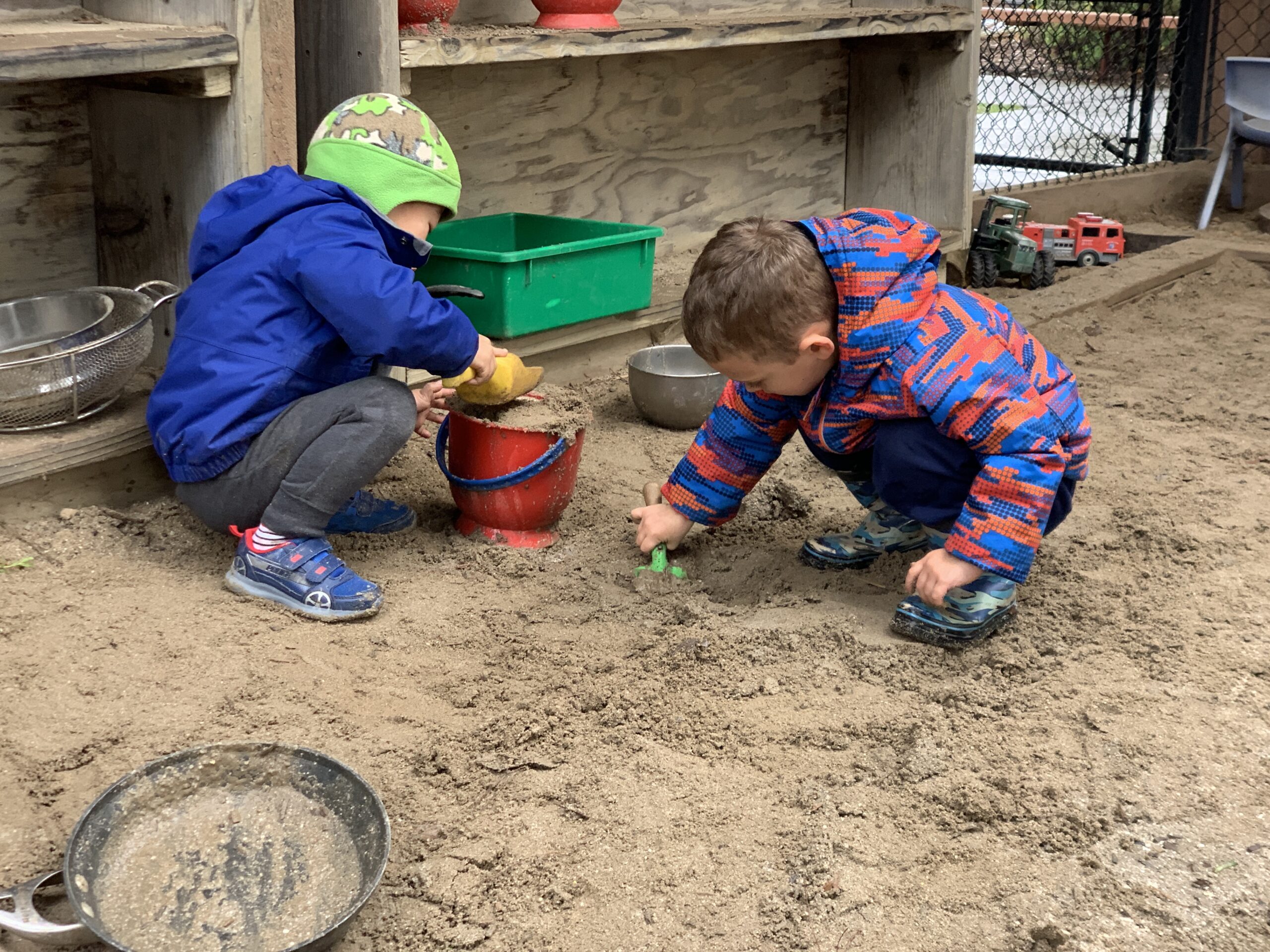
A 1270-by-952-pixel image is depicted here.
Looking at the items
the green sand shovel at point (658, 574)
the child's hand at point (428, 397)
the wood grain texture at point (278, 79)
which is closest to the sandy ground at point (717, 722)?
the green sand shovel at point (658, 574)

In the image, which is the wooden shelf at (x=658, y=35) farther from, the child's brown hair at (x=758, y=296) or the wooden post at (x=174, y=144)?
the child's brown hair at (x=758, y=296)

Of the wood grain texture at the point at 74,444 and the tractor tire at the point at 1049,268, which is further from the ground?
the tractor tire at the point at 1049,268

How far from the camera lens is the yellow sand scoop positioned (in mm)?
2609

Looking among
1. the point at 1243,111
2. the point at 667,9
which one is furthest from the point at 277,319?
the point at 1243,111

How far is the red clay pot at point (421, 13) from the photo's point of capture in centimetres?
291

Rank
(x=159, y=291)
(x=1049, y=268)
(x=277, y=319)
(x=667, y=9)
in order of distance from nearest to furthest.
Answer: (x=277, y=319) < (x=159, y=291) < (x=667, y=9) < (x=1049, y=268)

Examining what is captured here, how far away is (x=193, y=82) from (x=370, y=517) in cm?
93

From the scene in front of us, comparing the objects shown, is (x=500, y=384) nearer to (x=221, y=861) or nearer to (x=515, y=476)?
(x=515, y=476)

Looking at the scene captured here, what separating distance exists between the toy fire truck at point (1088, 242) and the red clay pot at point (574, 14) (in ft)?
8.61

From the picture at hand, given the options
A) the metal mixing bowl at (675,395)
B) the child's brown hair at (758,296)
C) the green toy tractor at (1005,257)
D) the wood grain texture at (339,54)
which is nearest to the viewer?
the child's brown hair at (758,296)

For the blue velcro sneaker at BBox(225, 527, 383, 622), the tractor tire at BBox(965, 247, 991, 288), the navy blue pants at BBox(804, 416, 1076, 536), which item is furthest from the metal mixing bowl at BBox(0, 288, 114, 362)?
the tractor tire at BBox(965, 247, 991, 288)

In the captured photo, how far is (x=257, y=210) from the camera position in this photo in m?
2.30

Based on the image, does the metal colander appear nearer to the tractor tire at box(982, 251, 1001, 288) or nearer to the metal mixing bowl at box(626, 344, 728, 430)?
the metal mixing bowl at box(626, 344, 728, 430)

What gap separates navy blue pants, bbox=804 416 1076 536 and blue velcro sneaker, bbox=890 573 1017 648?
135 millimetres
